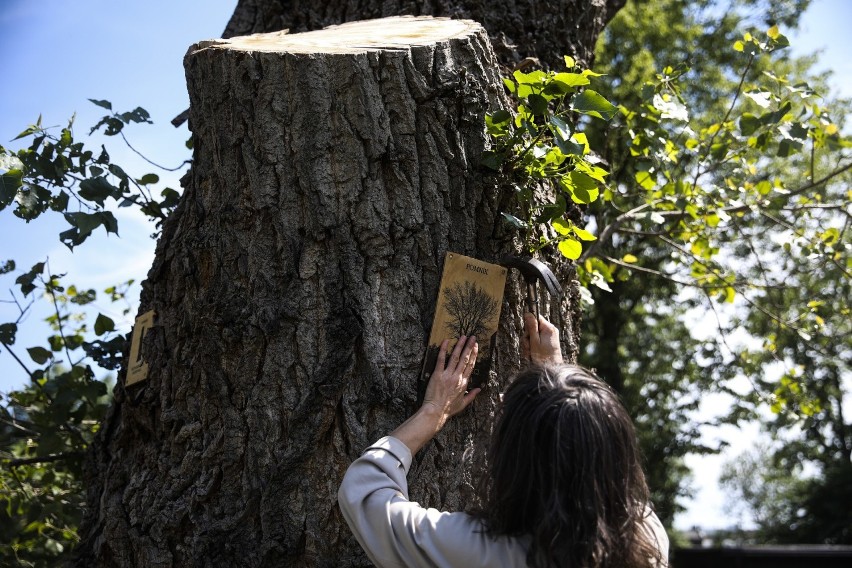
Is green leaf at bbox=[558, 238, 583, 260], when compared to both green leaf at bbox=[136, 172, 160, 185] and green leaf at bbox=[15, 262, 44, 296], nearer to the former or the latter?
green leaf at bbox=[136, 172, 160, 185]

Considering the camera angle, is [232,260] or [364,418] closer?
[364,418]

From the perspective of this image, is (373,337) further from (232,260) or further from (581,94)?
(581,94)

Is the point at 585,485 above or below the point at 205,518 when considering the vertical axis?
above

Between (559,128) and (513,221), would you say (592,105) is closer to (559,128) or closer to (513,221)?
(559,128)

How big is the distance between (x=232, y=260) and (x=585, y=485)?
1.16 m

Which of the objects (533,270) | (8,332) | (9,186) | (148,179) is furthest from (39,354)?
(533,270)

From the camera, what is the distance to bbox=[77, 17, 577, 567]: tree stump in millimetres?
2094

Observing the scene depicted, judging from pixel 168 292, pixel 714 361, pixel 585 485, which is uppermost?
pixel 168 292

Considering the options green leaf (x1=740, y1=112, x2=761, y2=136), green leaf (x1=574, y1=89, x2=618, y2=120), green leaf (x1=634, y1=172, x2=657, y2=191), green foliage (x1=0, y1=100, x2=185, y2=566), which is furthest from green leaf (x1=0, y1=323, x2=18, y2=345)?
green leaf (x1=740, y1=112, x2=761, y2=136)

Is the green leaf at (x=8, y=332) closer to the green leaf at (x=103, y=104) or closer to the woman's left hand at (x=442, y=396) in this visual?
the green leaf at (x=103, y=104)

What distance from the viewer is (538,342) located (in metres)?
2.39

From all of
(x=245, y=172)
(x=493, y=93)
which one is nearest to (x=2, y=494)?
(x=245, y=172)

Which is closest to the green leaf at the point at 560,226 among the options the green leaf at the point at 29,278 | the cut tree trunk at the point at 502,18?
the cut tree trunk at the point at 502,18

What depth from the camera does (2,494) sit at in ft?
12.9
